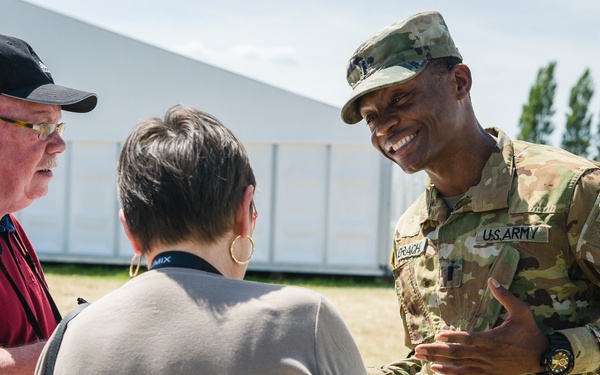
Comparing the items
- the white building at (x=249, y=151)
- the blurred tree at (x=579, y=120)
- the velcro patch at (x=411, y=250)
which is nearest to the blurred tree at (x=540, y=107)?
the blurred tree at (x=579, y=120)

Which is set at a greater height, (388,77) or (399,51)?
(399,51)

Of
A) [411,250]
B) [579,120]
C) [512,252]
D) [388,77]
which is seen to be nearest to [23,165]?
[388,77]

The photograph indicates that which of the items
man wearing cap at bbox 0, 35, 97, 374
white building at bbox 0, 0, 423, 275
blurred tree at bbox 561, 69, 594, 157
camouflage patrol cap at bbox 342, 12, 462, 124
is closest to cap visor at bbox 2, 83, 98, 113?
man wearing cap at bbox 0, 35, 97, 374

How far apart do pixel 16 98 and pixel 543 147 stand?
1.90 m

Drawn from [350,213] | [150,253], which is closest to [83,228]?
[350,213]

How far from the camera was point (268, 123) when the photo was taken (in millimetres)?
12438

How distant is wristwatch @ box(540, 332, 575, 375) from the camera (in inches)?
85.6

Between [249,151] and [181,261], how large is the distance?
10965 mm

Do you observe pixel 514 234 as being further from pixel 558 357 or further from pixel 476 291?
pixel 558 357

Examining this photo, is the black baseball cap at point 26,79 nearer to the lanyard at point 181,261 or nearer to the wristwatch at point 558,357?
the lanyard at point 181,261

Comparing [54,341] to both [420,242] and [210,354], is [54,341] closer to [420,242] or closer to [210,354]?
[210,354]

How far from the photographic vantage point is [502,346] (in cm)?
220

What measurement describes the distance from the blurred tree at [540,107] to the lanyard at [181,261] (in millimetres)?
33218

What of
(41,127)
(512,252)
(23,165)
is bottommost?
(512,252)
